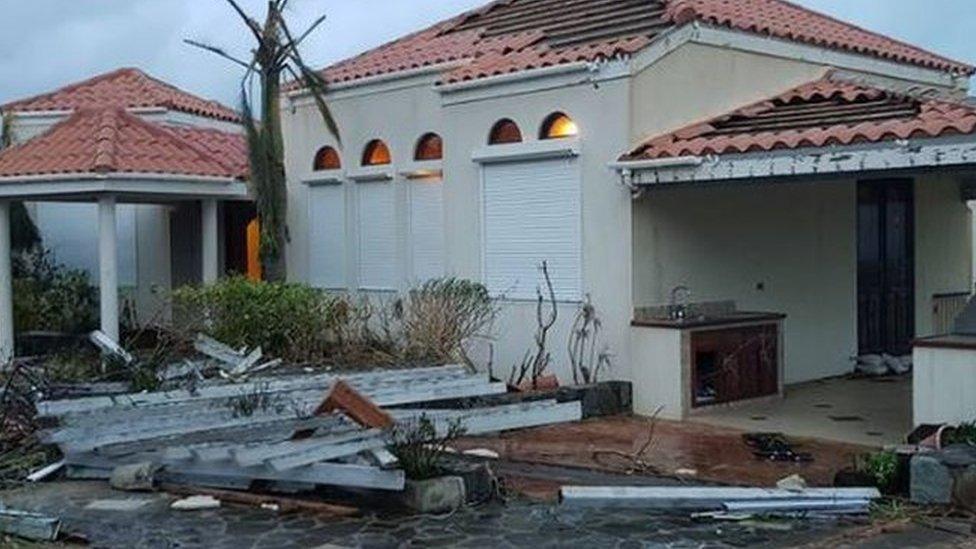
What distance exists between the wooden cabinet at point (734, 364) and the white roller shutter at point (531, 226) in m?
1.86

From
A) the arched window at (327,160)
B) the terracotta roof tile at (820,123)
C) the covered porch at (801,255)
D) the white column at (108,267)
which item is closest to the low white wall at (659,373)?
the covered porch at (801,255)

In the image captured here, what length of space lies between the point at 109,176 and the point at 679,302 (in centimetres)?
861

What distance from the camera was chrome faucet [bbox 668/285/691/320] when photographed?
1501cm

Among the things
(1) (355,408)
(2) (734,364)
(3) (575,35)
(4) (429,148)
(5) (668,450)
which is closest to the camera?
(1) (355,408)

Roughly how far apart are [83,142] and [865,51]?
1234 centimetres

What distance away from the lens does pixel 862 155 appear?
39.4 ft

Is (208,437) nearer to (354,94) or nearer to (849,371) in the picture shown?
(354,94)

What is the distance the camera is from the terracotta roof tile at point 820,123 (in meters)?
11.8

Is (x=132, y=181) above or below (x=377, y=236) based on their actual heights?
above

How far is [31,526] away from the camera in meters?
9.06

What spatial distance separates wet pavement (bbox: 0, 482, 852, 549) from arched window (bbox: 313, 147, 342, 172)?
33.8 ft

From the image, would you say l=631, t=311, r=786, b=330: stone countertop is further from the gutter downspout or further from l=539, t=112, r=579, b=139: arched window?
l=539, t=112, r=579, b=139: arched window

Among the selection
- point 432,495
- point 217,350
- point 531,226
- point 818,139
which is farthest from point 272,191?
point 432,495

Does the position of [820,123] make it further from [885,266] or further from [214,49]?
[214,49]
